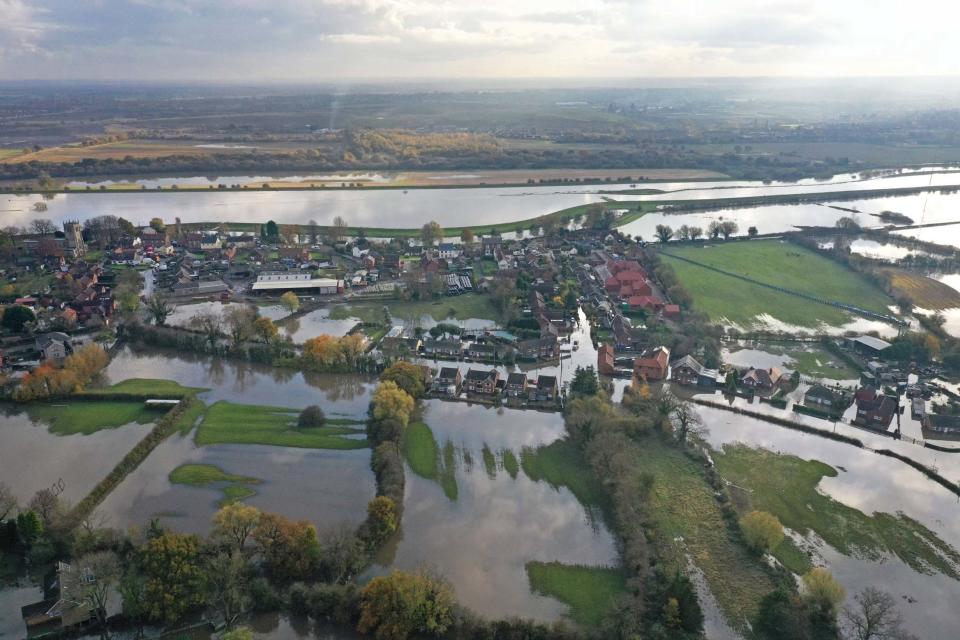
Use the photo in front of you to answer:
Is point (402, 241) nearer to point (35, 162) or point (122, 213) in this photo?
point (122, 213)

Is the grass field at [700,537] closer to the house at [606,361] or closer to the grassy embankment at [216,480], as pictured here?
the house at [606,361]

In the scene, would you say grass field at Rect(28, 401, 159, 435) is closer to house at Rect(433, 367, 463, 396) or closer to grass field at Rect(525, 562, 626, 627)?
house at Rect(433, 367, 463, 396)

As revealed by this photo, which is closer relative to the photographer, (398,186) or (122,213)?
(122,213)

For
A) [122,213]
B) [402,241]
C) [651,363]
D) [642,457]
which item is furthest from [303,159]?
[642,457]

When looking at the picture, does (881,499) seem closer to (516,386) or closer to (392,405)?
(516,386)

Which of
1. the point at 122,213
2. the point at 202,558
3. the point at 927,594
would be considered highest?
the point at 122,213

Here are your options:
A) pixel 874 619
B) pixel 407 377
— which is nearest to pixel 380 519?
pixel 407 377
